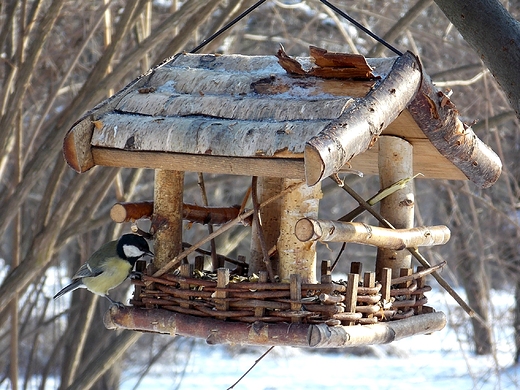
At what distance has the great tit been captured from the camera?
8.08ft

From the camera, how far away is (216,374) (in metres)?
8.26

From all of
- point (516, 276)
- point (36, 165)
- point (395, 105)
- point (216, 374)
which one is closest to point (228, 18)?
point (36, 165)

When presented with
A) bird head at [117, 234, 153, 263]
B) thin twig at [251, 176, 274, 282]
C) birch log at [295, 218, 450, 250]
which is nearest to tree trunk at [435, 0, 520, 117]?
birch log at [295, 218, 450, 250]

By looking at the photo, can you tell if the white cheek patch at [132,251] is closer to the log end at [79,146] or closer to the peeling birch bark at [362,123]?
the log end at [79,146]

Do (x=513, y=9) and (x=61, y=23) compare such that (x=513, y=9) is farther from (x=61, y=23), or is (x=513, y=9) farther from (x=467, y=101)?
(x=61, y=23)

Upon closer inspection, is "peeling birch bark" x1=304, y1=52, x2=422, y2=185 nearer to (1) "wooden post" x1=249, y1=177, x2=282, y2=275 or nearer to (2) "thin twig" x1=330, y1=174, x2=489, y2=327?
(2) "thin twig" x1=330, y1=174, x2=489, y2=327

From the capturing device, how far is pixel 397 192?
8.05 ft

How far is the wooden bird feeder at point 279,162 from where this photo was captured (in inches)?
73.6

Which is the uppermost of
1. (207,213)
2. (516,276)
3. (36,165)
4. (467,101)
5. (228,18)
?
(228,18)

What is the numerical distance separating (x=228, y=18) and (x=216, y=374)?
535 cm

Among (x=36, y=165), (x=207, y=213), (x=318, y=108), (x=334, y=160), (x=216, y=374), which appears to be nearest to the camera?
(x=334, y=160)

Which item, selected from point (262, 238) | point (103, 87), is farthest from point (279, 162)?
point (103, 87)

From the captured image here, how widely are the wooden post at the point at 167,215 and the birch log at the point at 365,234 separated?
1.71 ft

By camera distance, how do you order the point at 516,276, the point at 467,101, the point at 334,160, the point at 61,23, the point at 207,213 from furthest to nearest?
the point at 516,276 < the point at 467,101 < the point at 61,23 < the point at 207,213 < the point at 334,160
